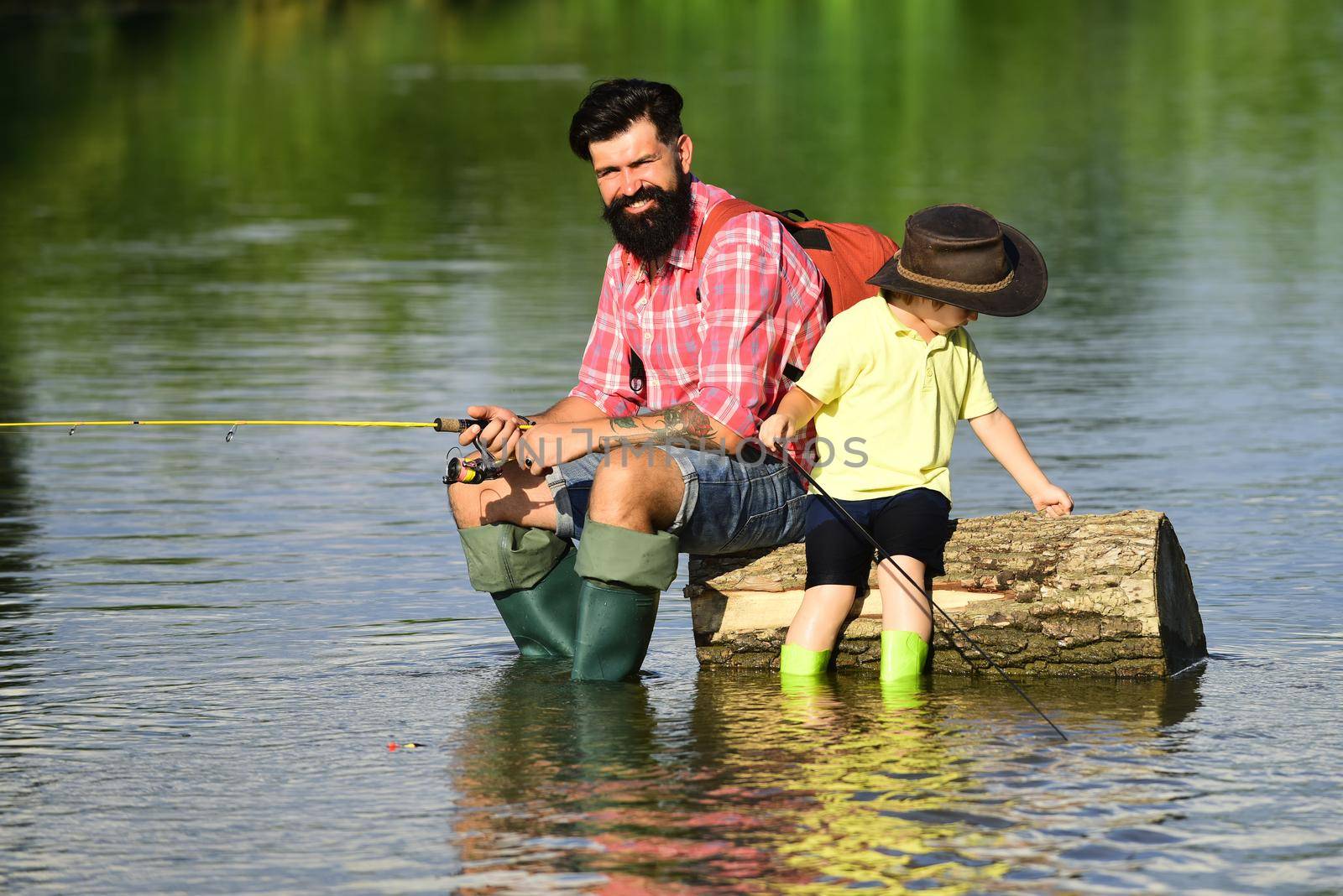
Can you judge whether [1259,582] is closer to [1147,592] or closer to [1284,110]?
[1147,592]

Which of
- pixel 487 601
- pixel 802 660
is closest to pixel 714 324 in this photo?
pixel 802 660

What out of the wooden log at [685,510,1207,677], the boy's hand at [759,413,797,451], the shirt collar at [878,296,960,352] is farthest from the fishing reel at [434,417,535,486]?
the shirt collar at [878,296,960,352]

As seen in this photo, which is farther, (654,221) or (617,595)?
(654,221)

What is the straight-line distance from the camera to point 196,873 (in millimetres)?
4574

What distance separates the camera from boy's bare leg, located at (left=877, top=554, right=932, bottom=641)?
5.94 meters

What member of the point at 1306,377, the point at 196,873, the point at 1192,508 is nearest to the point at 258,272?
the point at 1306,377

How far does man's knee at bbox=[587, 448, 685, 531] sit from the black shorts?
40 centimetres

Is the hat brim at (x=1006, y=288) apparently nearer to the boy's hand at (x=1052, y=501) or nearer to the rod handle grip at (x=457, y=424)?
the boy's hand at (x=1052, y=501)

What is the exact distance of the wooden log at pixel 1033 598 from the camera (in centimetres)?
598

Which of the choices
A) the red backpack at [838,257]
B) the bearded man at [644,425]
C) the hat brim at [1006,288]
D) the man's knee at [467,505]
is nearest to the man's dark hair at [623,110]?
the bearded man at [644,425]

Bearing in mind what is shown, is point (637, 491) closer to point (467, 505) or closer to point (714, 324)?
point (714, 324)

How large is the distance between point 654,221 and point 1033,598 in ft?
4.65

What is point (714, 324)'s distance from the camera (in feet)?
19.5

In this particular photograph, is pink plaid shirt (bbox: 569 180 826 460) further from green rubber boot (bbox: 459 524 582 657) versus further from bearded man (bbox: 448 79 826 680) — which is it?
green rubber boot (bbox: 459 524 582 657)
